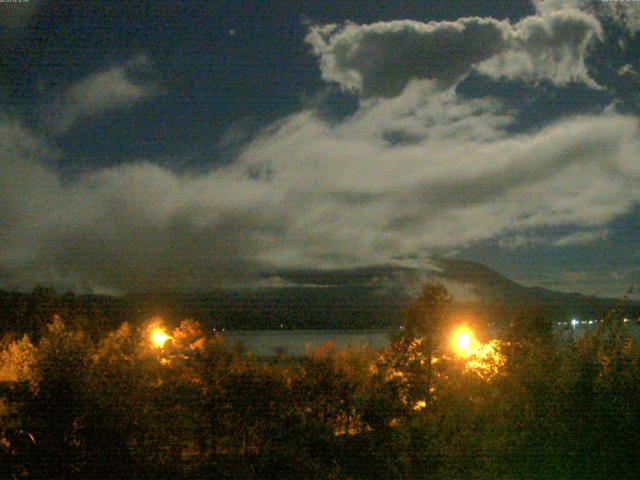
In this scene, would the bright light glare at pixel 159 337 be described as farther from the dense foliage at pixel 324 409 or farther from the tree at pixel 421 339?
the tree at pixel 421 339

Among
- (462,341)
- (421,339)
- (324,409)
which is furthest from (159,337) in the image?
(462,341)

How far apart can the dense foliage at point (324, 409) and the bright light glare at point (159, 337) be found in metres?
0.08

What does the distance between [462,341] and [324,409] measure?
2.94 metres

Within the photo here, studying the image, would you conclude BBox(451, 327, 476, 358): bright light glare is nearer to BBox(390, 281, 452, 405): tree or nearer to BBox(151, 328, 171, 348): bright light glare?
BBox(390, 281, 452, 405): tree

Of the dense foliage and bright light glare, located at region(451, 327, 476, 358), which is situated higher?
bright light glare, located at region(451, 327, 476, 358)

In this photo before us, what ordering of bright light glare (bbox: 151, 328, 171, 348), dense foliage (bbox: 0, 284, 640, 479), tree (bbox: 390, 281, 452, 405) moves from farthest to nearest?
bright light glare (bbox: 151, 328, 171, 348) → tree (bbox: 390, 281, 452, 405) → dense foliage (bbox: 0, 284, 640, 479)

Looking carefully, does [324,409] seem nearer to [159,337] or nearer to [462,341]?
[462,341]

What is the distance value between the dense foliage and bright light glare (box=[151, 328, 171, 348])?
8 centimetres

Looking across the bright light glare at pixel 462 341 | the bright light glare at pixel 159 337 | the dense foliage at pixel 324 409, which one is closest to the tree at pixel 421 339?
the dense foliage at pixel 324 409

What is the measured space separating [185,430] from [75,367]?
2.00 metres

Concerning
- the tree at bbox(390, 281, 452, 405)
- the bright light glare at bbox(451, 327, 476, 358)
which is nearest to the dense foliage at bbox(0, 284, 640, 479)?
the tree at bbox(390, 281, 452, 405)

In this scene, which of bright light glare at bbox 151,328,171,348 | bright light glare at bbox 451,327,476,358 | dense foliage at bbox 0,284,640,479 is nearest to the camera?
dense foliage at bbox 0,284,640,479

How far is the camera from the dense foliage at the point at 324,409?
7.25 metres

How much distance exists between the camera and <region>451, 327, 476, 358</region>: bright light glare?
430 inches
